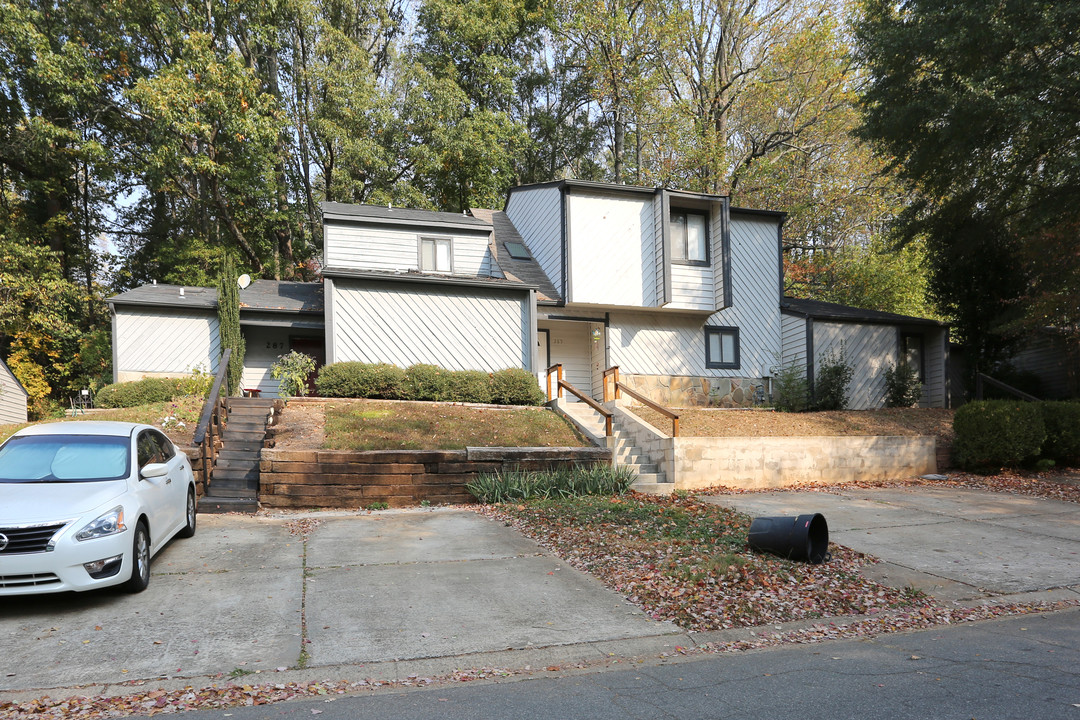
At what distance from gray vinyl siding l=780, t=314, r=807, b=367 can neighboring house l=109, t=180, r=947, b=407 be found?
7 cm

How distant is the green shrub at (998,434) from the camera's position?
47.3 feet

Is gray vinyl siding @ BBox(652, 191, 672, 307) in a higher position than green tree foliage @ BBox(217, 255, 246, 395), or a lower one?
higher

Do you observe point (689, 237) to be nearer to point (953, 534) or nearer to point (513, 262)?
point (513, 262)

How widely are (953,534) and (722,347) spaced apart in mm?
12103

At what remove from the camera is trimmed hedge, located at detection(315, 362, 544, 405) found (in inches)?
621

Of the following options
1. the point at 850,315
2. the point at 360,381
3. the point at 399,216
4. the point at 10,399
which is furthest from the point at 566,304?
the point at 10,399

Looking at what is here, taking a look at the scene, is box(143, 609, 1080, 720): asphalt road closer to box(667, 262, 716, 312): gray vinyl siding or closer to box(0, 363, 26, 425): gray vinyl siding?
box(667, 262, 716, 312): gray vinyl siding

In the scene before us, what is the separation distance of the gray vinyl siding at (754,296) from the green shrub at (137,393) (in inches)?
580

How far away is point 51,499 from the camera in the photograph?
5.94 metres

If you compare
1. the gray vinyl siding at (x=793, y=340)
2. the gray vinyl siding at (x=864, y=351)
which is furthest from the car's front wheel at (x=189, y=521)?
the gray vinyl siding at (x=864, y=351)

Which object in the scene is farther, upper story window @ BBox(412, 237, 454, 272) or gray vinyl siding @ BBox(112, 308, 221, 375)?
upper story window @ BBox(412, 237, 454, 272)

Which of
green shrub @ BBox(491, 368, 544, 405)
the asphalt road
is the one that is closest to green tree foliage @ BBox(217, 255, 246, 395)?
green shrub @ BBox(491, 368, 544, 405)

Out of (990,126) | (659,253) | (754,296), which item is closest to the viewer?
(990,126)

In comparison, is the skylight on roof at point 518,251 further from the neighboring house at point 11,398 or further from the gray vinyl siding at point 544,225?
the neighboring house at point 11,398
